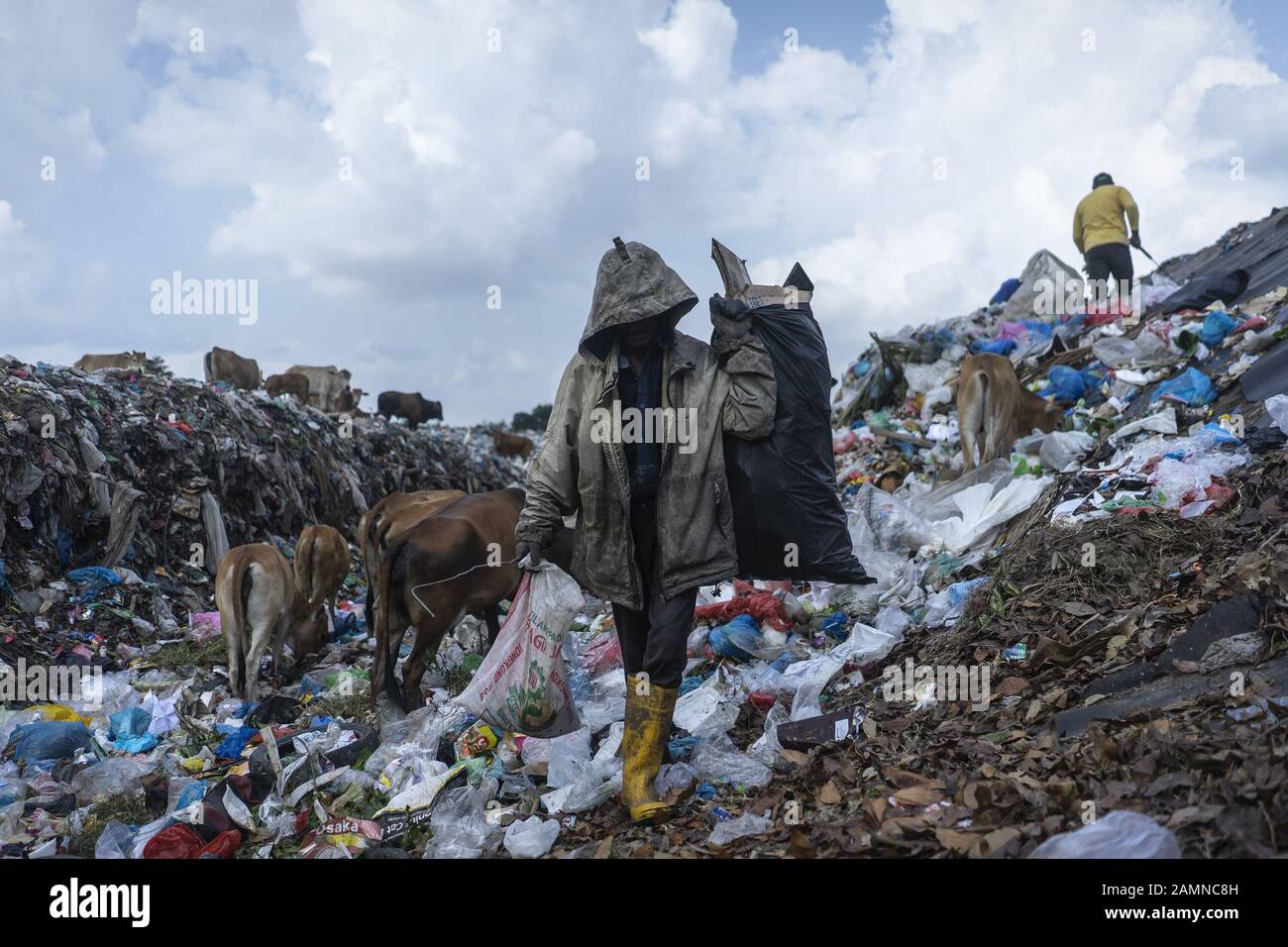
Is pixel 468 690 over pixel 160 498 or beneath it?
beneath

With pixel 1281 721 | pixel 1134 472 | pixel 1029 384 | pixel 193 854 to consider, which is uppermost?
pixel 1029 384

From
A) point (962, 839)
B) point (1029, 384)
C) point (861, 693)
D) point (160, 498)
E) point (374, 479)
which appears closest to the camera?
point (962, 839)

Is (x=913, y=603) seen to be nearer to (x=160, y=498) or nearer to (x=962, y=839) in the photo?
(x=962, y=839)

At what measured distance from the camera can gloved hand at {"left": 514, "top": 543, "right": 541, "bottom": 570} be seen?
4256 mm

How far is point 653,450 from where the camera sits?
13.2 feet

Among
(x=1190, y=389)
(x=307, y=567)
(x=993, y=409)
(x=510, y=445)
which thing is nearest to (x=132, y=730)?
(x=307, y=567)

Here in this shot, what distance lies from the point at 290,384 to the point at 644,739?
17271 mm

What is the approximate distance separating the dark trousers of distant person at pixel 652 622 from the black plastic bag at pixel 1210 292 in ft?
32.7

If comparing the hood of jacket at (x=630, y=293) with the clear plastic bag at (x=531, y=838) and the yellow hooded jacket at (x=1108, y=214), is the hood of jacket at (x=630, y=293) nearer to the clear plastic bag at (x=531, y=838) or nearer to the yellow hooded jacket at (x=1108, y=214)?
the clear plastic bag at (x=531, y=838)

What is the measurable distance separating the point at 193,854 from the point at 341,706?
237cm

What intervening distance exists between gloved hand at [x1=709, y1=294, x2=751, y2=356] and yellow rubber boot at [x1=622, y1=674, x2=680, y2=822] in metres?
1.40

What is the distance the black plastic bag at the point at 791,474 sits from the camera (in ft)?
13.0

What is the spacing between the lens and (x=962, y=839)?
299cm
